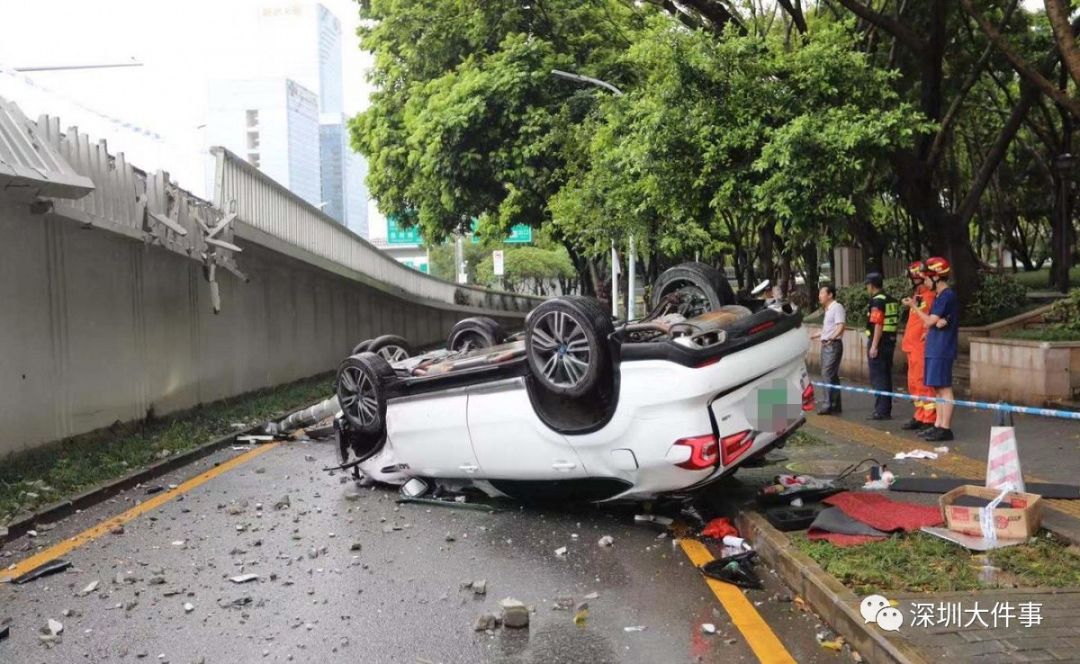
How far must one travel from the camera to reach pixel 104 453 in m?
9.35

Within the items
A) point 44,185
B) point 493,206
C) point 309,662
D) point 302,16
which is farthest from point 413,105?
point 302,16

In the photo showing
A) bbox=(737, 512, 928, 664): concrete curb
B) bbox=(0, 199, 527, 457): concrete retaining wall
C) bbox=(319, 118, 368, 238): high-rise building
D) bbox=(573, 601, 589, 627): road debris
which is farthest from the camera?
bbox=(319, 118, 368, 238): high-rise building

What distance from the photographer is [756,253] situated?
30.6m

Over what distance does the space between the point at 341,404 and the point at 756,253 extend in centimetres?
2483

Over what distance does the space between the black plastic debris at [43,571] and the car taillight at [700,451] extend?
4.05 metres

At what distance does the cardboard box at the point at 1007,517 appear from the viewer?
5.11 meters

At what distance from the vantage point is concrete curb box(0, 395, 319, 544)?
6.77 m

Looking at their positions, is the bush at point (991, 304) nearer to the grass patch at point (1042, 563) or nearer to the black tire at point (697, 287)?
the black tire at point (697, 287)

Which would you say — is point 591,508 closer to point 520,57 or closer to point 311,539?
point 311,539

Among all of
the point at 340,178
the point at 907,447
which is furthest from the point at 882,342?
the point at 340,178

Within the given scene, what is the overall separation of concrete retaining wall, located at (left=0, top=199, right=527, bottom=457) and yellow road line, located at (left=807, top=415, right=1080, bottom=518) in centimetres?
829

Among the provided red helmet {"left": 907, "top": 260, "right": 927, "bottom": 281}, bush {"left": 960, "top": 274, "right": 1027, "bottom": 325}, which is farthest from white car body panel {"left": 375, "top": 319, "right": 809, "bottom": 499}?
bush {"left": 960, "top": 274, "right": 1027, "bottom": 325}

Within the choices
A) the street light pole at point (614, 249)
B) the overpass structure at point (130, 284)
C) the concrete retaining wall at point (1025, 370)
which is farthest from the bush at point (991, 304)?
the overpass structure at point (130, 284)

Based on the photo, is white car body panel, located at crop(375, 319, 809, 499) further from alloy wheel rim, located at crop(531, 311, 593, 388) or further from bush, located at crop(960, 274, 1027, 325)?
bush, located at crop(960, 274, 1027, 325)
